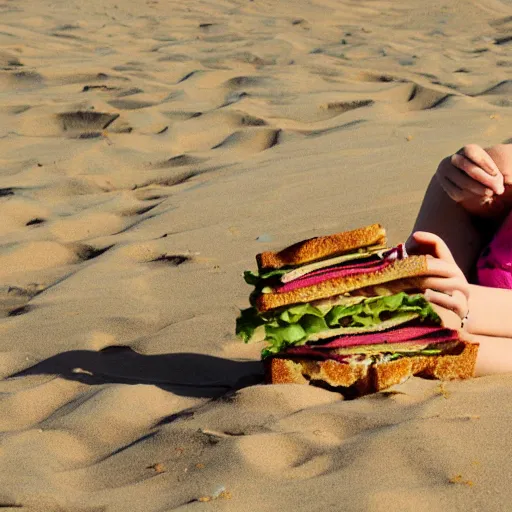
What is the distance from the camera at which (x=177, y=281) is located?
3643mm

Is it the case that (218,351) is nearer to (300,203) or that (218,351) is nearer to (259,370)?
(259,370)

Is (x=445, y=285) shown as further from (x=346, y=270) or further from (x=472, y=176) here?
(x=472, y=176)

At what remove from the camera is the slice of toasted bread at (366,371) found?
101 inches

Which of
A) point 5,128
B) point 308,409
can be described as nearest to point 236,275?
point 308,409

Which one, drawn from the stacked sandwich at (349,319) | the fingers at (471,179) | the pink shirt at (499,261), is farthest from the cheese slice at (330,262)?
the pink shirt at (499,261)

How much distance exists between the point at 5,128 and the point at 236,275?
297 centimetres

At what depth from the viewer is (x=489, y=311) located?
280 centimetres

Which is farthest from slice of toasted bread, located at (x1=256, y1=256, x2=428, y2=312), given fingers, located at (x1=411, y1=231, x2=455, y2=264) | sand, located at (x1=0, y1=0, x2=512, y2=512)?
sand, located at (x1=0, y1=0, x2=512, y2=512)

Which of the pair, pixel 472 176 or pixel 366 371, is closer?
pixel 366 371

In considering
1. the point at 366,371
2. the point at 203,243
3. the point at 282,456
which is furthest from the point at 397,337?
the point at 203,243

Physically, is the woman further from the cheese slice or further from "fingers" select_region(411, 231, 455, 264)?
the cheese slice

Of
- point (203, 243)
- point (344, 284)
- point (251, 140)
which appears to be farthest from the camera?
point (251, 140)

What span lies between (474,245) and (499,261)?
0.16 m

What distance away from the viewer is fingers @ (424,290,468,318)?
2.61 metres
